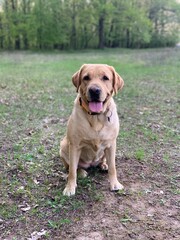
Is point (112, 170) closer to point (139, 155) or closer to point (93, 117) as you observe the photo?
point (93, 117)

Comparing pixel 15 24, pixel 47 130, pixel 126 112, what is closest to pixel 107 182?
pixel 47 130

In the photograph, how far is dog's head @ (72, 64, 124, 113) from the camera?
109 inches

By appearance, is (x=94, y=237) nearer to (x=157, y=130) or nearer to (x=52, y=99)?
(x=157, y=130)

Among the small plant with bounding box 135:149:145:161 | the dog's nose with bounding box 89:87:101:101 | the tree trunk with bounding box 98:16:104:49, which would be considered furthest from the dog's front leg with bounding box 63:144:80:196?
the tree trunk with bounding box 98:16:104:49

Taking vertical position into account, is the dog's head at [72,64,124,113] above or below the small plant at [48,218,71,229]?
above

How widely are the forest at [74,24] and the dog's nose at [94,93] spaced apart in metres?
25.9

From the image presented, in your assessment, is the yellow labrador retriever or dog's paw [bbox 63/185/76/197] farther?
dog's paw [bbox 63/185/76/197]

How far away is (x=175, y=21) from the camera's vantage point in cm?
3334

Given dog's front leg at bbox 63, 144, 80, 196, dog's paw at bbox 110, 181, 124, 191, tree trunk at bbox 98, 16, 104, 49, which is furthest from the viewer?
tree trunk at bbox 98, 16, 104, 49

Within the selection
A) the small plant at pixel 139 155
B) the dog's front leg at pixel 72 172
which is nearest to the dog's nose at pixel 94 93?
the dog's front leg at pixel 72 172

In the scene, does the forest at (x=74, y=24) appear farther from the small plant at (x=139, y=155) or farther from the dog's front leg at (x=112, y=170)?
the dog's front leg at (x=112, y=170)

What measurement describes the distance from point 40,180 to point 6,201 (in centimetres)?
50

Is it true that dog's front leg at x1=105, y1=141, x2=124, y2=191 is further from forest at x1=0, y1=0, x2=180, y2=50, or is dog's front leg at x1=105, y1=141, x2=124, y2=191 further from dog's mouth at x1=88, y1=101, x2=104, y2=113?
forest at x1=0, y1=0, x2=180, y2=50

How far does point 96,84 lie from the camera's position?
2.77m
